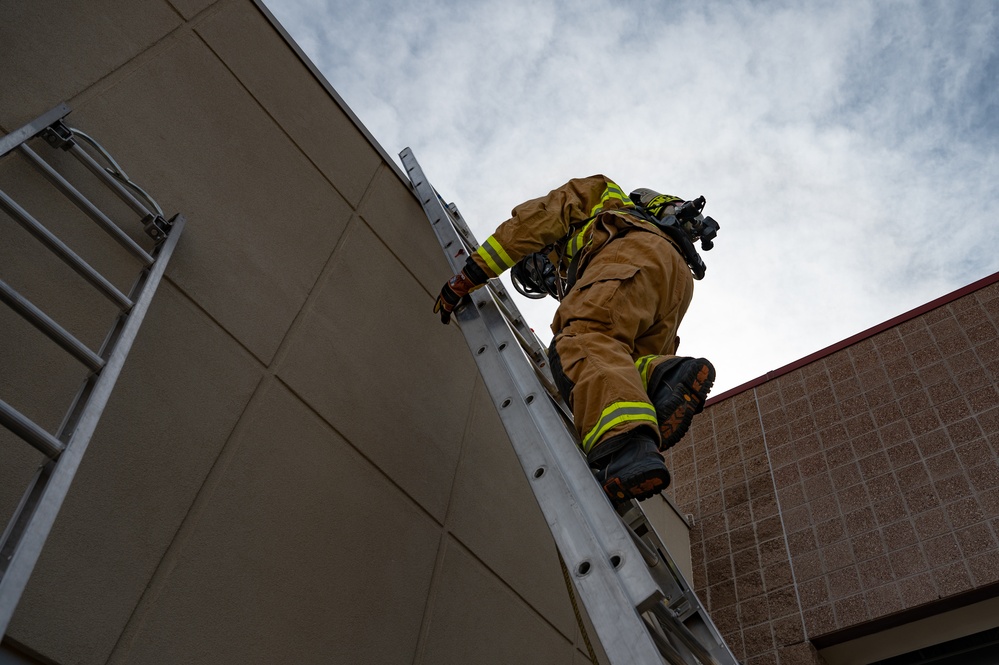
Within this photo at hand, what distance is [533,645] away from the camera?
3109 millimetres

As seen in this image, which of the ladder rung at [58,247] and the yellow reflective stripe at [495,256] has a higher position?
the yellow reflective stripe at [495,256]

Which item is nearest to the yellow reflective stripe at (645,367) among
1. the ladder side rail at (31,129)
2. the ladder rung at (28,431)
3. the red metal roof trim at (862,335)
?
the ladder rung at (28,431)

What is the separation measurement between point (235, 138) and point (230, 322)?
84 centimetres

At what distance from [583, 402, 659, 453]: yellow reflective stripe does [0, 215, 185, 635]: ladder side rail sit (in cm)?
121

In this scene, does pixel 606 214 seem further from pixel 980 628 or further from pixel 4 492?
pixel 980 628

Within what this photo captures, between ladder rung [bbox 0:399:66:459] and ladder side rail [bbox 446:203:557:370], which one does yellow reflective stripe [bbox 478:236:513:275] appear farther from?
ladder rung [bbox 0:399:66:459]

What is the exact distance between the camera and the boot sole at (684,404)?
8.36 ft

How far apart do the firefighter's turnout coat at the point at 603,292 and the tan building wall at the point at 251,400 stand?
0.62m

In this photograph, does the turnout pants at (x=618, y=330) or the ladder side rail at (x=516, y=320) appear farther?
the ladder side rail at (x=516, y=320)

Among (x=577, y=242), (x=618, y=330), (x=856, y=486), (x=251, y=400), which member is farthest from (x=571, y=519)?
(x=856, y=486)

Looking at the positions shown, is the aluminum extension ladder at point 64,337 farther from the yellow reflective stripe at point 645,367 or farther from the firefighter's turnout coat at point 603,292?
the yellow reflective stripe at point 645,367

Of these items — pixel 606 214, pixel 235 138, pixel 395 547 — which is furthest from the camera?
pixel 606 214

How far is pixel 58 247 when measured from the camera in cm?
182

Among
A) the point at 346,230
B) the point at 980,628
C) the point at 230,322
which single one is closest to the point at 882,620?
the point at 980,628
